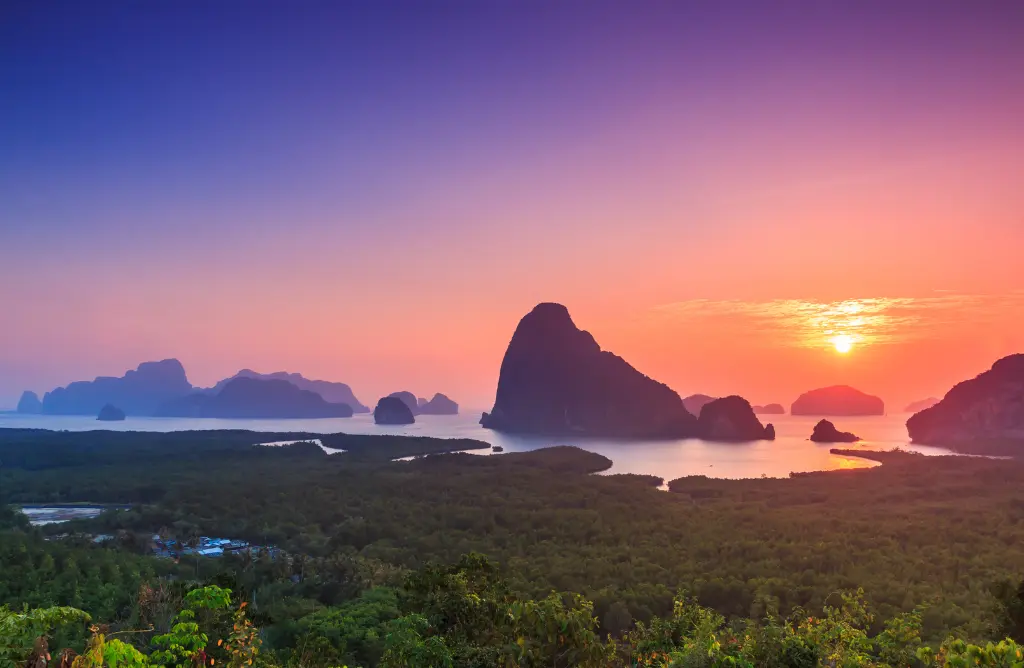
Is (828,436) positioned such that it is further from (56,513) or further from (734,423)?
(56,513)

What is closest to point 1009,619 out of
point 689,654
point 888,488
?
point 689,654

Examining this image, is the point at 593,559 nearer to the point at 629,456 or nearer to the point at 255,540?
the point at 255,540

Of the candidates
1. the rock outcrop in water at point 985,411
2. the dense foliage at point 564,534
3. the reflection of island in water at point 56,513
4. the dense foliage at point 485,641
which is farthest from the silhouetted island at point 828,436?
the dense foliage at point 485,641

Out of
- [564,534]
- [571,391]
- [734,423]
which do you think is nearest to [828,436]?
[734,423]

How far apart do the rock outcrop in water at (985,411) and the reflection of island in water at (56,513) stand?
114m

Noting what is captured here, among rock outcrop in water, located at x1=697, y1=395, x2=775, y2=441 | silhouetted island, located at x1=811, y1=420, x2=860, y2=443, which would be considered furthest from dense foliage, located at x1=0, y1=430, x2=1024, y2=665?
rock outcrop in water, located at x1=697, y1=395, x2=775, y2=441

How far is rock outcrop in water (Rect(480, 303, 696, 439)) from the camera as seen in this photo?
483 feet

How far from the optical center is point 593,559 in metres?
25.1

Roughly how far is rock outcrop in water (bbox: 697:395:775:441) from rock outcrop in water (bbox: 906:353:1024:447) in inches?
1083

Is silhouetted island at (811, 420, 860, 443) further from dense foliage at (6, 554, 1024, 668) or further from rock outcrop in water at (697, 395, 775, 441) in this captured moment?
dense foliage at (6, 554, 1024, 668)

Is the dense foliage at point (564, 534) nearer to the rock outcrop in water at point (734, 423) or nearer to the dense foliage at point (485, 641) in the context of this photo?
the dense foliage at point (485, 641)

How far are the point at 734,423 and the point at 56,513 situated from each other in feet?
379

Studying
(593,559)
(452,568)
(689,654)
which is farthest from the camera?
(593,559)

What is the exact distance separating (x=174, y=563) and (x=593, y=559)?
16913 millimetres
